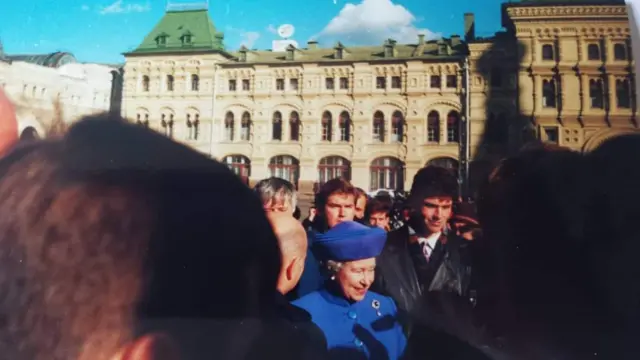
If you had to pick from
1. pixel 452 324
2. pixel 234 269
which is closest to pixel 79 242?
pixel 234 269

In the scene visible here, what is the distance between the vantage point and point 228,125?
1.54 meters

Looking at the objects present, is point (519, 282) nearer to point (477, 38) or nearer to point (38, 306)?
point (477, 38)

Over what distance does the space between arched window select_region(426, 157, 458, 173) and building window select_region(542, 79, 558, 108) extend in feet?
1.06

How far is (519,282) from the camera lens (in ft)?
4.99

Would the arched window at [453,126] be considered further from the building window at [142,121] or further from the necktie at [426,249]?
the building window at [142,121]

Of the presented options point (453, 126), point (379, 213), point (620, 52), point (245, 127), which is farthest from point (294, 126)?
point (620, 52)

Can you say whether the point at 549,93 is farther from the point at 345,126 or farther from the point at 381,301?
the point at 381,301

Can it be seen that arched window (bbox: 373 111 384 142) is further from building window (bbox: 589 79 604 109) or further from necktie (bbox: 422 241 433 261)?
building window (bbox: 589 79 604 109)

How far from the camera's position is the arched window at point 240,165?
1485 mm

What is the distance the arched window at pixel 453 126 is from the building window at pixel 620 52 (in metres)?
0.51

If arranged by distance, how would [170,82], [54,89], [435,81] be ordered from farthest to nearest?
[54,89] < [170,82] < [435,81]

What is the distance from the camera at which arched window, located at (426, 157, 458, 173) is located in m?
1.43

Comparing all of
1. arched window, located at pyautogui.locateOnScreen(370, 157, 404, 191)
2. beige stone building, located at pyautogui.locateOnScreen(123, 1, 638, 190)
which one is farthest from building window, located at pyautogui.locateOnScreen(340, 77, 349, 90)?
arched window, located at pyautogui.locateOnScreen(370, 157, 404, 191)

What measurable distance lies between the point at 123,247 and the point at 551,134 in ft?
4.27
